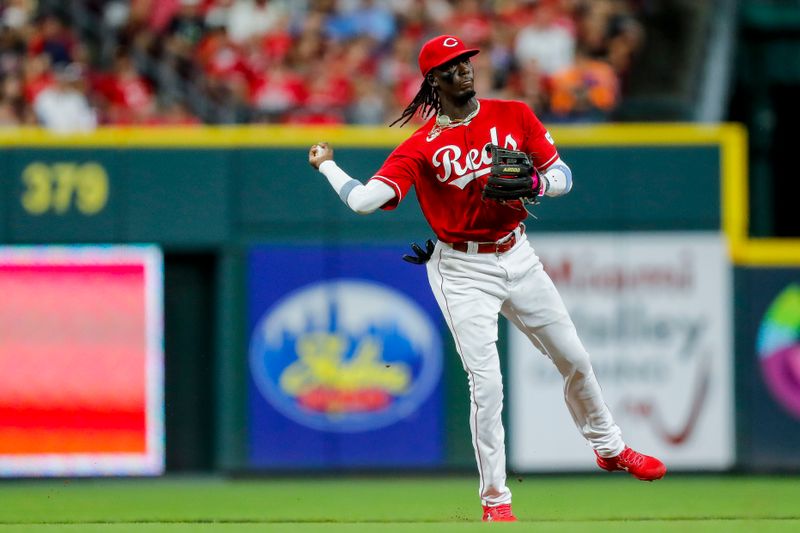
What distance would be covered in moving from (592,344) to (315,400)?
2210 millimetres

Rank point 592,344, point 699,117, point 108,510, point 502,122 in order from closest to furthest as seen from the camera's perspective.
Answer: point 502,122
point 108,510
point 592,344
point 699,117

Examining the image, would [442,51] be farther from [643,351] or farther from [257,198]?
[643,351]

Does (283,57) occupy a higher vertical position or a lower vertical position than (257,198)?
higher

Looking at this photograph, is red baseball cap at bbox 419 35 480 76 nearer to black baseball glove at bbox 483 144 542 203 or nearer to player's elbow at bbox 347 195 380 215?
black baseball glove at bbox 483 144 542 203

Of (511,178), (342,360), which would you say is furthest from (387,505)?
(511,178)

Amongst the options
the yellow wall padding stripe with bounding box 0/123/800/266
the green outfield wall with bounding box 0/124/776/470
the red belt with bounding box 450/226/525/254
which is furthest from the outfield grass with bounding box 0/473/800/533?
the yellow wall padding stripe with bounding box 0/123/800/266

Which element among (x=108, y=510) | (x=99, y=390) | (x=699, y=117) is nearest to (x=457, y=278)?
(x=108, y=510)

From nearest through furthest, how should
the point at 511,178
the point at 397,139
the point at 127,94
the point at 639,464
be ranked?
the point at 511,178 < the point at 639,464 < the point at 397,139 < the point at 127,94

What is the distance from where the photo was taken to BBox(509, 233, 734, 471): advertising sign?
39.4 ft

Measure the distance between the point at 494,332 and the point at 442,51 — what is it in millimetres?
1435

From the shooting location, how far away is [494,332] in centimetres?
779

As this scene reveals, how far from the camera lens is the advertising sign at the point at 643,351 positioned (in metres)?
12.0

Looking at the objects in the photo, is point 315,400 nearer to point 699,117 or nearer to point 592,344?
point 592,344

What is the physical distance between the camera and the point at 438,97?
788 cm
